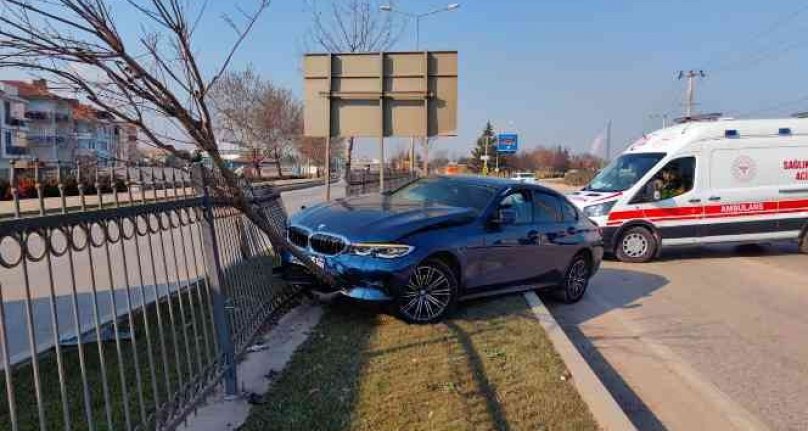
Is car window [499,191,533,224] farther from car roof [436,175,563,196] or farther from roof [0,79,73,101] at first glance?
roof [0,79,73,101]

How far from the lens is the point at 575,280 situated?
7770 millimetres

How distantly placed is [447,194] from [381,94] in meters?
4.19

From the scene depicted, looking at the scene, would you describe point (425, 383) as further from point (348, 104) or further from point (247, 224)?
point (348, 104)

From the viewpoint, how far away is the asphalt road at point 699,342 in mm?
4473

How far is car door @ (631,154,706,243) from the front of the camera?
36.3 feet

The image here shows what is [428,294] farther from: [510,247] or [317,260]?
[510,247]

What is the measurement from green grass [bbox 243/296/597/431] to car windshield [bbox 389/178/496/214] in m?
1.53

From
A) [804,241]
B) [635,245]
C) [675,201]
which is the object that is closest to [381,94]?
[635,245]

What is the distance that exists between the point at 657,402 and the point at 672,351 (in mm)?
1449

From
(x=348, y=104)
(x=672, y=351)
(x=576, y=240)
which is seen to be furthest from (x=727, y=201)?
(x=348, y=104)

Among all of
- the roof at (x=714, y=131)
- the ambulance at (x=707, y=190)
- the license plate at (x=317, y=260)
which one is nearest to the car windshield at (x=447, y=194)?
the license plate at (x=317, y=260)

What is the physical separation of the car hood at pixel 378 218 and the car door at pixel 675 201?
6.01m

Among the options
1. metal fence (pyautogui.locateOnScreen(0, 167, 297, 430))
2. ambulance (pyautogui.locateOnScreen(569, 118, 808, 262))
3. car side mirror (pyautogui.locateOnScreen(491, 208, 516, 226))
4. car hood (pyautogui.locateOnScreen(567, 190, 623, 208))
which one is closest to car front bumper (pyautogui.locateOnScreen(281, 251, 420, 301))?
metal fence (pyautogui.locateOnScreen(0, 167, 297, 430))

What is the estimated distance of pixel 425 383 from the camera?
4234 millimetres
